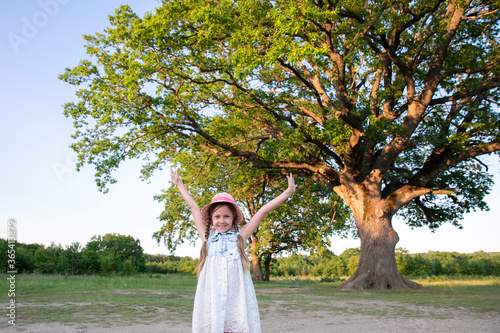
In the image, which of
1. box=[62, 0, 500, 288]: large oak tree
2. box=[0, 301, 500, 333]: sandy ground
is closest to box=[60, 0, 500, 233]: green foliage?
box=[62, 0, 500, 288]: large oak tree

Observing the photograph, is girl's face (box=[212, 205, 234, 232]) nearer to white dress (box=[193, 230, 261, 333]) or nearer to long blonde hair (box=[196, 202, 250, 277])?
long blonde hair (box=[196, 202, 250, 277])

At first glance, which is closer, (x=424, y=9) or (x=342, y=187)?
(x=424, y=9)

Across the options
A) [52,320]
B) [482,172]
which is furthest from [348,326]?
[482,172]

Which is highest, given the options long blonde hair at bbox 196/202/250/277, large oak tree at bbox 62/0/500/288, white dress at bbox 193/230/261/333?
large oak tree at bbox 62/0/500/288

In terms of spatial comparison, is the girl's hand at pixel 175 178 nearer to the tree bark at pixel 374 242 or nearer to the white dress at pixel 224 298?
the white dress at pixel 224 298

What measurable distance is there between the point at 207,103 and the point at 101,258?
14.9 m

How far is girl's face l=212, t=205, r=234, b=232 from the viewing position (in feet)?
11.6

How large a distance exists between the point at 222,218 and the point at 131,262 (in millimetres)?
34753

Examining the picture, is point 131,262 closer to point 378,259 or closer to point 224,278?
point 378,259

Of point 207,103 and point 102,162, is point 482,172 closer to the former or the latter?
point 207,103

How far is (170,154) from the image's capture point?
18172mm

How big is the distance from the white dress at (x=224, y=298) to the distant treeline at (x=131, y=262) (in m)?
10.1

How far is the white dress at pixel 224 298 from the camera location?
3.18 meters

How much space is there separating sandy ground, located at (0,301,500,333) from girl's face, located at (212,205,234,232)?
9.57 feet
